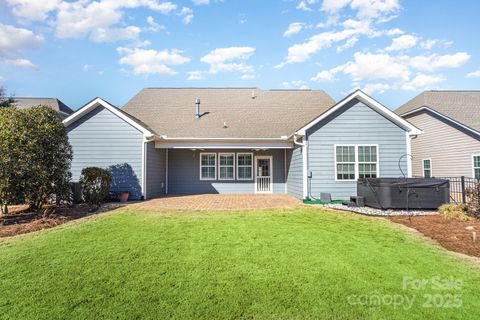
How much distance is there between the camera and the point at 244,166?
53.5ft

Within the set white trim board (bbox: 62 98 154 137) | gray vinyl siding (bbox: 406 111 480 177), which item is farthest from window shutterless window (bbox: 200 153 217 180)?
gray vinyl siding (bbox: 406 111 480 177)

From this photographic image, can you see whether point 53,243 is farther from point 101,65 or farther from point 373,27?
point 373,27

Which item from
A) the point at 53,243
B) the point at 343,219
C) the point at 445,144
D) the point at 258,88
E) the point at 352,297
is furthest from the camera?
the point at 258,88

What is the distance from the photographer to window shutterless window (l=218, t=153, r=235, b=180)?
53.3 feet

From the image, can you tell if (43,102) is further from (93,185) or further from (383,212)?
(383,212)

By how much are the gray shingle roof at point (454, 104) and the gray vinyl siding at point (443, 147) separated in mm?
503

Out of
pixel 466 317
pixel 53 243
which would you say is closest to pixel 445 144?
pixel 466 317

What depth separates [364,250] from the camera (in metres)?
5.41

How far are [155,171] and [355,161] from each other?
31.6ft

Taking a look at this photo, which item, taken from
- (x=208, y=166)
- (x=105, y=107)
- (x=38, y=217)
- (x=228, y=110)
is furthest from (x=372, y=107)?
(x=38, y=217)

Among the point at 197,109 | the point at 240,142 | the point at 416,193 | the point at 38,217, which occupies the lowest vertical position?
the point at 38,217

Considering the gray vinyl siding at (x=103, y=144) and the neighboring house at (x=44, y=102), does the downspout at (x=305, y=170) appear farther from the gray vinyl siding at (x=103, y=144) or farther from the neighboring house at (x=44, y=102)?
the neighboring house at (x=44, y=102)

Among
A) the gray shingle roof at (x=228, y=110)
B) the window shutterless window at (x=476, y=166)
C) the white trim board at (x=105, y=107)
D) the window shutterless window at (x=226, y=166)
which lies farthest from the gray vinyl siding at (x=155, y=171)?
the window shutterless window at (x=476, y=166)

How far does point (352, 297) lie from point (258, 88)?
18334mm
